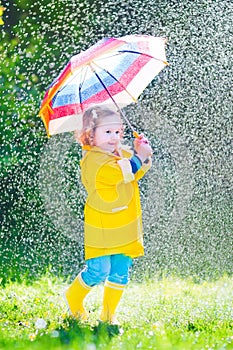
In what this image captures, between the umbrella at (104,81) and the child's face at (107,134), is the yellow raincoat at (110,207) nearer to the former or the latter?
the child's face at (107,134)

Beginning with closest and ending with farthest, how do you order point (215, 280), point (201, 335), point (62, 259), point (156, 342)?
1. point (156, 342)
2. point (201, 335)
3. point (215, 280)
4. point (62, 259)

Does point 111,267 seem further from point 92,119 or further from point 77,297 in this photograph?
point 92,119

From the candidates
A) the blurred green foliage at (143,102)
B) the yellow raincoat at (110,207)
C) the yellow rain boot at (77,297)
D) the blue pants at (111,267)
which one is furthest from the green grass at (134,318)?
the blurred green foliage at (143,102)

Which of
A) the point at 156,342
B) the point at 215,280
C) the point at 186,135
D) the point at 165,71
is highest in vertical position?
the point at 165,71

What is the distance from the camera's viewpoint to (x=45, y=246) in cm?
724

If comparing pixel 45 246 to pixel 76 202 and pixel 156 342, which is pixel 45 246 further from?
pixel 156 342

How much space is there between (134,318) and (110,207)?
737mm

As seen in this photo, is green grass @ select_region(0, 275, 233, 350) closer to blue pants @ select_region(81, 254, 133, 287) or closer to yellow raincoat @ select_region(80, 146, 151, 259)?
blue pants @ select_region(81, 254, 133, 287)

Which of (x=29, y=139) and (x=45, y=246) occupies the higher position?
(x=29, y=139)

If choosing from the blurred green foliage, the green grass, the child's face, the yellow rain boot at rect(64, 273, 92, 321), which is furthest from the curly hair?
the blurred green foliage

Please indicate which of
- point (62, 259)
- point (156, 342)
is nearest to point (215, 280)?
point (62, 259)

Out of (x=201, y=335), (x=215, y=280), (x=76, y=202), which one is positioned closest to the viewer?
(x=201, y=335)

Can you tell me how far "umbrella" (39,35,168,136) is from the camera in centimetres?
463

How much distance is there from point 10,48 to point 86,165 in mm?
3645
